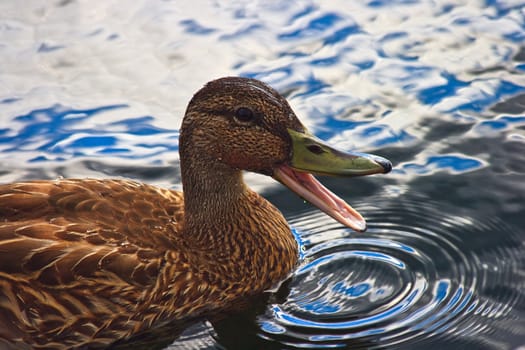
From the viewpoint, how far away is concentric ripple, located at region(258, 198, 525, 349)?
609 cm

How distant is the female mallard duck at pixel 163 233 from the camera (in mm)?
5965

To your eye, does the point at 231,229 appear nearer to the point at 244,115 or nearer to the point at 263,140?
the point at 263,140

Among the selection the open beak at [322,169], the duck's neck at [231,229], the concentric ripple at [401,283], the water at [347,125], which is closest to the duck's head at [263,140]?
the open beak at [322,169]

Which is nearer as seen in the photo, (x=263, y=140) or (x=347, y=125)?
(x=263, y=140)

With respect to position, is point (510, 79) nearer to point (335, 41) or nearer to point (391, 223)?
point (335, 41)

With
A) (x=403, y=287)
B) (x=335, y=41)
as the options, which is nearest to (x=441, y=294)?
(x=403, y=287)

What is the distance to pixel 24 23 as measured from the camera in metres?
10.3

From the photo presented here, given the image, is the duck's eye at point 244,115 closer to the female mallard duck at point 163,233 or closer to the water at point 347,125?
the female mallard duck at point 163,233

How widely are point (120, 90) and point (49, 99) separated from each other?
2.24 feet

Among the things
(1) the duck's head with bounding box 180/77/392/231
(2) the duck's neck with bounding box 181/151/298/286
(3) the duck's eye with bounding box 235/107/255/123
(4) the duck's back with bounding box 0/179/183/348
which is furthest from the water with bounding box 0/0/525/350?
(3) the duck's eye with bounding box 235/107/255/123

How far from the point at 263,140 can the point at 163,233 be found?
3.02 feet

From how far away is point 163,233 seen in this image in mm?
6379

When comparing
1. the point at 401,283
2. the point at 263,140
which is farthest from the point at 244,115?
the point at 401,283

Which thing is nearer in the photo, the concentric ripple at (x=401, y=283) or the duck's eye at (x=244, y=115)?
the concentric ripple at (x=401, y=283)
